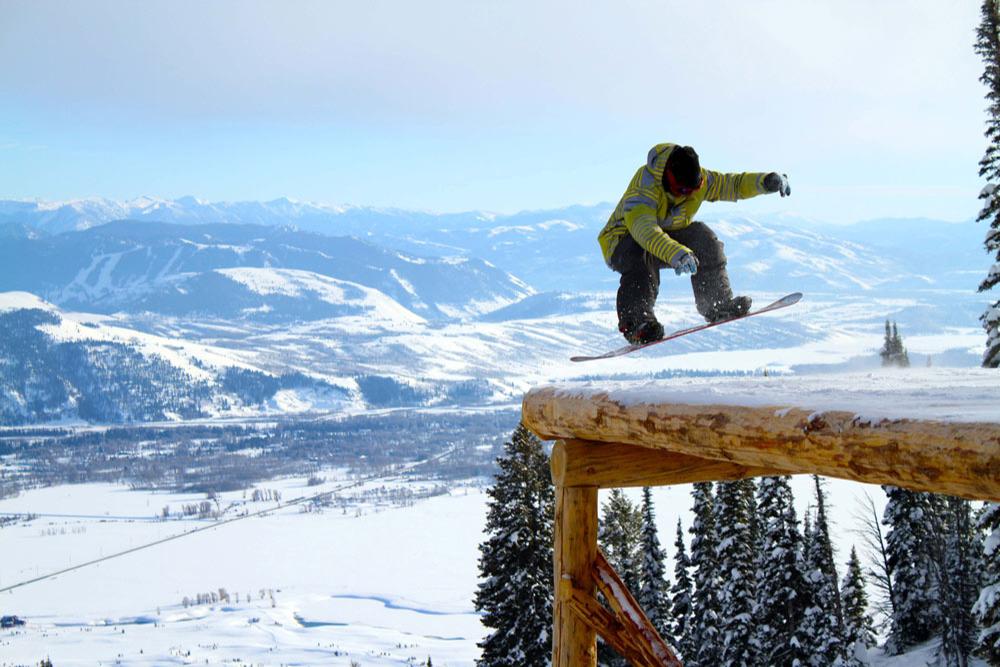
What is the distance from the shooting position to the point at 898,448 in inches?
78.1

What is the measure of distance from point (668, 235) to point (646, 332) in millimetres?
745

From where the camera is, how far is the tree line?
17.3 m

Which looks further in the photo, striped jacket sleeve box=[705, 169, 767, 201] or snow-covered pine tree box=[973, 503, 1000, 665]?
snow-covered pine tree box=[973, 503, 1000, 665]

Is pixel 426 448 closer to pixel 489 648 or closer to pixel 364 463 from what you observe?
pixel 364 463

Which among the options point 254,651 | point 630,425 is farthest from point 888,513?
point 254,651

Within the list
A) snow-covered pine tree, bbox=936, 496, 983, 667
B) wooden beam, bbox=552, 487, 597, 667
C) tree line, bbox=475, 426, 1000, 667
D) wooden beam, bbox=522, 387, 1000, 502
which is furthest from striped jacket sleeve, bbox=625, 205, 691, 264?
snow-covered pine tree, bbox=936, 496, 983, 667

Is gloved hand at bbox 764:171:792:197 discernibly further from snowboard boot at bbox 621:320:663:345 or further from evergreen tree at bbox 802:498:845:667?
evergreen tree at bbox 802:498:845:667

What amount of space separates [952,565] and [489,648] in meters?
14.1

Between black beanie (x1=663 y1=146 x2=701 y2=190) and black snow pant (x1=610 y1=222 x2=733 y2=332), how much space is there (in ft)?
1.95

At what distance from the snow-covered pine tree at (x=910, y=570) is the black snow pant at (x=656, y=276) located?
68.9ft

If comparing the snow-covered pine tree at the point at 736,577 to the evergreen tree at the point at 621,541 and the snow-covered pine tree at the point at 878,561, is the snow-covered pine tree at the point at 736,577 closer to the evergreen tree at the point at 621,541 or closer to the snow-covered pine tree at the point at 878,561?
the snow-covered pine tree at the point at 878,561

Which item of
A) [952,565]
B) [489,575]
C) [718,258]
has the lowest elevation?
[952,565]

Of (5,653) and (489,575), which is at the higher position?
(489,575)

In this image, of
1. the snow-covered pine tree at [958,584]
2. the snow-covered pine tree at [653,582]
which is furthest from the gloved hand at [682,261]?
the snow-covered pine tree at [653,582]
